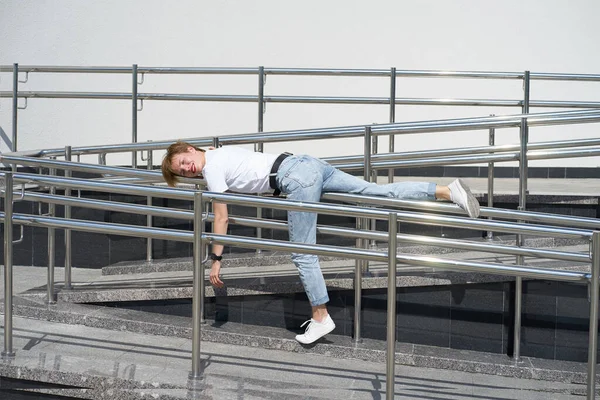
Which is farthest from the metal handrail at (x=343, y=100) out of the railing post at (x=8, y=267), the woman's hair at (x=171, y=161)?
the railing post at (x=8, y=267)

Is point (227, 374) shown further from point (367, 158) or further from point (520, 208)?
point (520, 208)

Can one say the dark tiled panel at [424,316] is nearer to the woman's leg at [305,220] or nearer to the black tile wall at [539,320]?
the black tile wall at [539,320]

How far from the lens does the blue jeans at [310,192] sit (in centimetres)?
458

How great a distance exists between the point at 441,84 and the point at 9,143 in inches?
161

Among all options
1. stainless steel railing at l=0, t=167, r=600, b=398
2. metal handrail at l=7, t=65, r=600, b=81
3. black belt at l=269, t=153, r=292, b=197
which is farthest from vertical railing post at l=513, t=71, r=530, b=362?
metal handrail at l=7, t=65, r=600, b=81

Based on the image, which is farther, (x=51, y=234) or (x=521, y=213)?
(x=51, y=234)

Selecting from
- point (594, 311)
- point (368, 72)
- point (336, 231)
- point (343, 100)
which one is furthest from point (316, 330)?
point (368, 72)

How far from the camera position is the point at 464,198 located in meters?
4.37

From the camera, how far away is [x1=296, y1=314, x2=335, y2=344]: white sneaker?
15.3 ft

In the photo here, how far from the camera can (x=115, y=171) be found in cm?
481

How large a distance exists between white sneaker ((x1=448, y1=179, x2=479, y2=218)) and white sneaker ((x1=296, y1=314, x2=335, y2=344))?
90cm

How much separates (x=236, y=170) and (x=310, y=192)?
1.29 feet

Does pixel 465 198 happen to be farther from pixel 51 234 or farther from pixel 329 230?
pixel 51 234

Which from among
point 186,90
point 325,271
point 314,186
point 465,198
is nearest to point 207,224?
point 325,271
